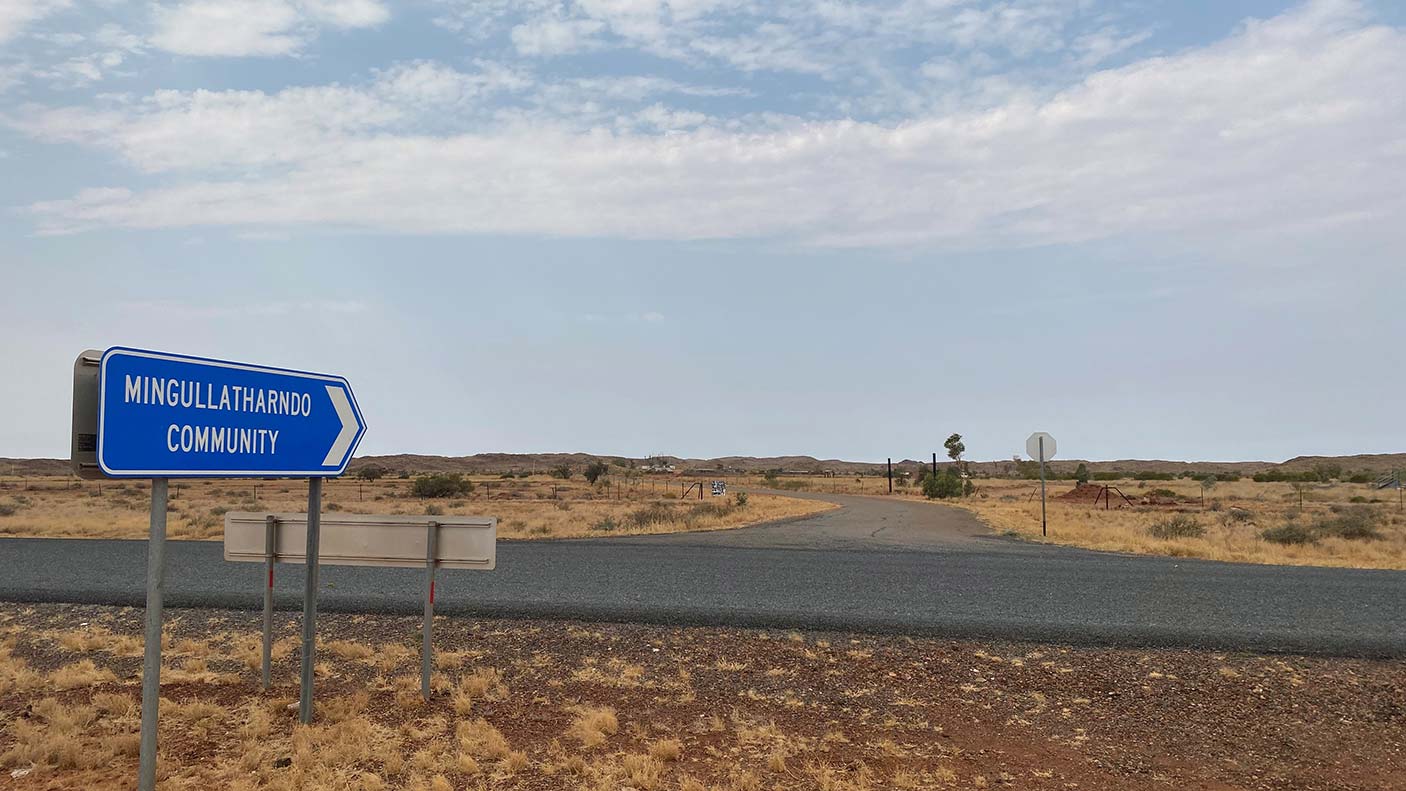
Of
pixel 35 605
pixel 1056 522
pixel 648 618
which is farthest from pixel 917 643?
pixel 1056 522

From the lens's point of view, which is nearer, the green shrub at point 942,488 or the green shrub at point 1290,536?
the green shrub at point 1290,536

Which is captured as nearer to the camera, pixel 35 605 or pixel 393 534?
pixel 393 534

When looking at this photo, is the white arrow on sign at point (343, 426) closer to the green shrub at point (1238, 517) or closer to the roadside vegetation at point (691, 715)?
the roadside vegetation at point (691, 715)

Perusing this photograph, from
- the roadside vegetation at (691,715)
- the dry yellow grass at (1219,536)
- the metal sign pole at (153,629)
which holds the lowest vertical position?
the roadside vegetation at (691,715)

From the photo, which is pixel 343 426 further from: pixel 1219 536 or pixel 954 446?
pixel 954 446

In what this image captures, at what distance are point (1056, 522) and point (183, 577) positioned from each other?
77.0 ft

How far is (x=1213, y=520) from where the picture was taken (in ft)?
96.1

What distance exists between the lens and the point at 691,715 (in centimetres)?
657

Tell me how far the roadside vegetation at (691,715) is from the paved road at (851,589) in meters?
0.73

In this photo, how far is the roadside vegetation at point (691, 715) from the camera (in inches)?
217

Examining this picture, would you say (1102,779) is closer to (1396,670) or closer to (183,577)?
(1396,670)

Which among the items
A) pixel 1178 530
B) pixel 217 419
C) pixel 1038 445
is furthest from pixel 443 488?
pixel 217 419

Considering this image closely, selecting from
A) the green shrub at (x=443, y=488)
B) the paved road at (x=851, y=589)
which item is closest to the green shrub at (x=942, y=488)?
the green shrub at (x=443, y=488)

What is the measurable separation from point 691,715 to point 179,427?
12.6 feet
